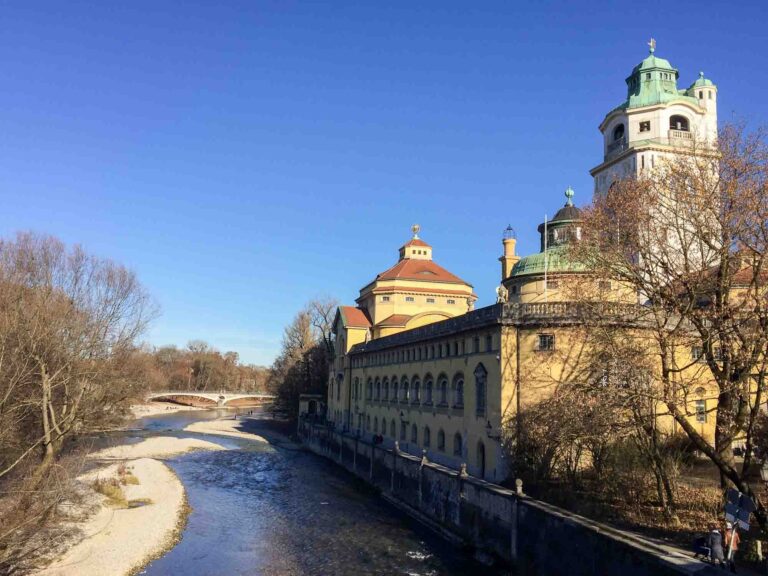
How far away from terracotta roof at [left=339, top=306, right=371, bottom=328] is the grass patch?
94.2 feet

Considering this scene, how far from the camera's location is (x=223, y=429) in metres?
78.3

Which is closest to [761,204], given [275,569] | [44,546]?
[275,569]

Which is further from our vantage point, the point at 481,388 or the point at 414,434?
the point at 414,434

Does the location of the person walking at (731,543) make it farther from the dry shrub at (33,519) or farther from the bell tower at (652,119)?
the bell tower at (652,119)

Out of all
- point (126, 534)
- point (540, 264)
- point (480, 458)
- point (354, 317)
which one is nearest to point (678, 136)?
point (540, 264)

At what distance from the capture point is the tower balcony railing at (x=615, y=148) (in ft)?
151

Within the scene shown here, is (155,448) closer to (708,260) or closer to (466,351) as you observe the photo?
(466,351)

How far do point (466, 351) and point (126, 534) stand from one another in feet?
61.8

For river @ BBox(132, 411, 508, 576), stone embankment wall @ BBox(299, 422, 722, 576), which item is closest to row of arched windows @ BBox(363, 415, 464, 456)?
stone embankment wall @ BBox(299, 422, 722, 576)

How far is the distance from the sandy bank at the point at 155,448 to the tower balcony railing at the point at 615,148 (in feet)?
147

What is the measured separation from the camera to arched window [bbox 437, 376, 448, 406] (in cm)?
3625

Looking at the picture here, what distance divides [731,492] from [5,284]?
1166 inches

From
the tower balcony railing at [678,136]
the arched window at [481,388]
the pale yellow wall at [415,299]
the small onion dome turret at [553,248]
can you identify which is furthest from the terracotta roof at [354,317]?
the tower balcony railing at [678,136]

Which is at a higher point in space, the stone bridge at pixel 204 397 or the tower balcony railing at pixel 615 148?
the tower balcony railing at pixel 615 148
